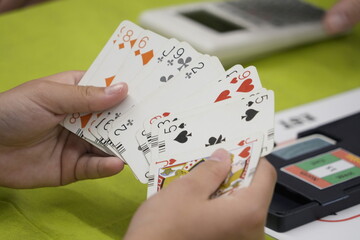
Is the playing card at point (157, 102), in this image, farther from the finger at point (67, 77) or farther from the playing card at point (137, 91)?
the finger at point (67, 77)

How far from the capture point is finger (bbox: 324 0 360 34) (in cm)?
158

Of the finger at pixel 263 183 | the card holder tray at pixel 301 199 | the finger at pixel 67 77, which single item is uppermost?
the finger at pixel 67 77

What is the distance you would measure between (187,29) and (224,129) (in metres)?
0.65

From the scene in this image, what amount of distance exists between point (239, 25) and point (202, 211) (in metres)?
0.86

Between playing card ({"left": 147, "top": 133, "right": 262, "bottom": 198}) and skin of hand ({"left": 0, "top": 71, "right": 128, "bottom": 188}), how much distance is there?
0.11 meters

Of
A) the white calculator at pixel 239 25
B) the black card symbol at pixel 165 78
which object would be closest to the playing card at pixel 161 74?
the black card symbol at pixel 165 78

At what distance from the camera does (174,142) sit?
93cm

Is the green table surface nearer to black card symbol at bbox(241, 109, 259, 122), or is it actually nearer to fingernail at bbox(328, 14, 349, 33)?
fingernail at bbox(328, 14, 349, 33)

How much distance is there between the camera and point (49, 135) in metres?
1.07

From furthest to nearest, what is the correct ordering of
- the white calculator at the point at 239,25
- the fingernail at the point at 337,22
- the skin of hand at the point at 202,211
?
the fingernail at the point at 337,22 → the white calculator at the point at 239,25 → the skin of hand at the point at 202,211

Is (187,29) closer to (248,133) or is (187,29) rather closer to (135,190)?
(135,190)

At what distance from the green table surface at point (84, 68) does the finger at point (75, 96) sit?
0.54 feet

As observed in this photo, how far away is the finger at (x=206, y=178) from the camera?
816 mm

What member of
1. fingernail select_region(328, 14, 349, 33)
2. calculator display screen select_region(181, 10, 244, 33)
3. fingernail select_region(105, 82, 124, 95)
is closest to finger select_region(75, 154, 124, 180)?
fingernail select_region(105, 82, 124, 95)
